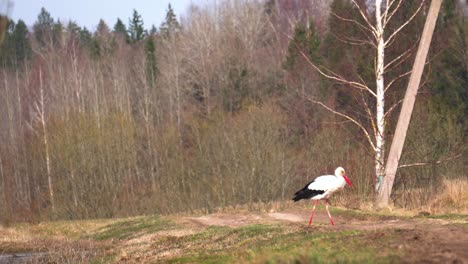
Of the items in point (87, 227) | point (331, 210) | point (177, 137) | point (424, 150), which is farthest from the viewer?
point (177, 137)

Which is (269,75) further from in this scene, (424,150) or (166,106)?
(424,150)

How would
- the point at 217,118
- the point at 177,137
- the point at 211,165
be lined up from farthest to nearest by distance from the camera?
1. the point at 177,137
2. the point at 217,118
3. the point at 211,165

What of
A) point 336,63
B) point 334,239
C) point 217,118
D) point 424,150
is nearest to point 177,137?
point 217,118

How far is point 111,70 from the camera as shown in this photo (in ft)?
255

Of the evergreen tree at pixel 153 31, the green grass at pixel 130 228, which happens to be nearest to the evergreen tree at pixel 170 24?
the evergreen tree at pixel 153 31

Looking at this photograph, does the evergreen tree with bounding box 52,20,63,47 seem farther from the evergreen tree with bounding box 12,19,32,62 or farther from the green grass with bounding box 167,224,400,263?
the green grass with bounding box 167,224,400,263

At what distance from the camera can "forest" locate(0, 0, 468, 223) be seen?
31.3m

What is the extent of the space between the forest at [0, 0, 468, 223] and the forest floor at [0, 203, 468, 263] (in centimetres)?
413

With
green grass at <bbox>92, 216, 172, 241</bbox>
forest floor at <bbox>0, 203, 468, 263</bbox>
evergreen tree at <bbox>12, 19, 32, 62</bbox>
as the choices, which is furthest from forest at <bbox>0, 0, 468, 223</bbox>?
evergreen tree at <bbox>12, 19, 32, 62</bbox>

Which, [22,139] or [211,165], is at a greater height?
[22,139]

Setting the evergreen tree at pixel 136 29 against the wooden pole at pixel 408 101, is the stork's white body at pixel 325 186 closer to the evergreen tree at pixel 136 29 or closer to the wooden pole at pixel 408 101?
the wooden pole at pixel 408 101

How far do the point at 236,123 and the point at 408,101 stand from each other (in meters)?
20.4

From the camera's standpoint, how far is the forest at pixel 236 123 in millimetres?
31312

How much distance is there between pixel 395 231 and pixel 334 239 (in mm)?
976
